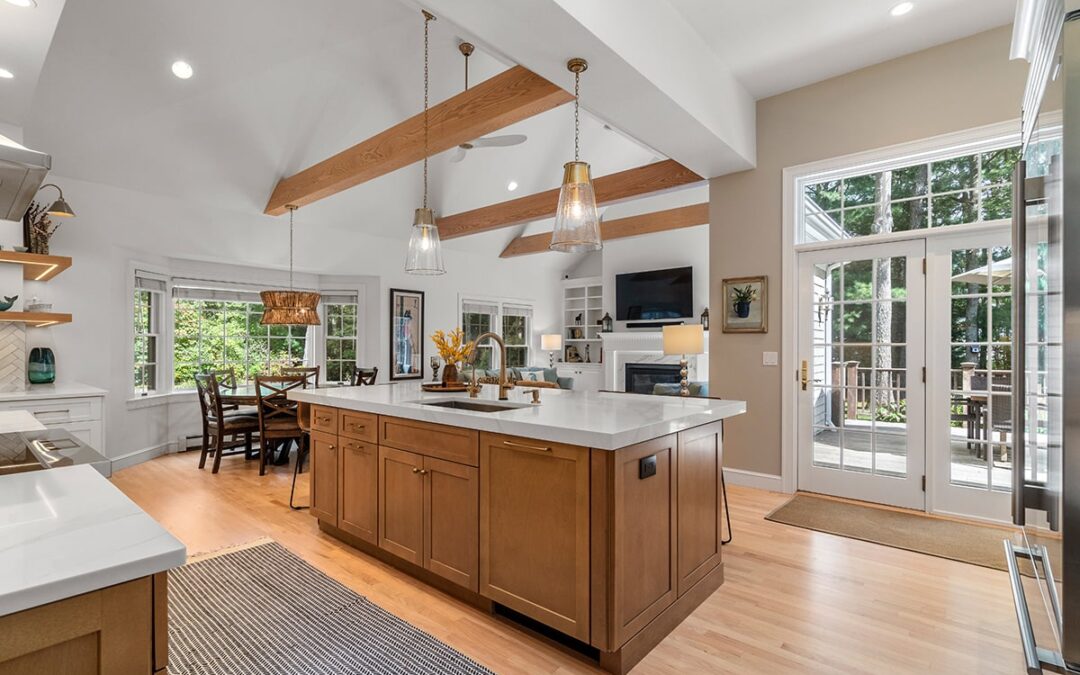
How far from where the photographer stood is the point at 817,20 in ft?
10.7

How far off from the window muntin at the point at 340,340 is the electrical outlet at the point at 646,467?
601cm

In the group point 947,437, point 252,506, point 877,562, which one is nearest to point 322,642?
point 252,506

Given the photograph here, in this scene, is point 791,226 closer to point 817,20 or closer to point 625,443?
point 817,20

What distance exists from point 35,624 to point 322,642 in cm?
171

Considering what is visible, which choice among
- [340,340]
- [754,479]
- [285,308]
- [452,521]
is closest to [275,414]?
[285,308]

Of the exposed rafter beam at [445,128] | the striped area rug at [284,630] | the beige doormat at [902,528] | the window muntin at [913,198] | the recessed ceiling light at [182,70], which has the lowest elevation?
the striped area rug at [284,630]

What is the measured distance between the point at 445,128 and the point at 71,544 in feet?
12.1

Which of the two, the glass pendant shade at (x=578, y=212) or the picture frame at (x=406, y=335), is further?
the picture frame at (x=406, y=335)

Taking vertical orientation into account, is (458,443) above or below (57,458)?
below

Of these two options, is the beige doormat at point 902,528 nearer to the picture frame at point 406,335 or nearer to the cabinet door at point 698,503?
the cabinet door at point 698,503

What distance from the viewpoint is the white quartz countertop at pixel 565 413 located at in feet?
6.46

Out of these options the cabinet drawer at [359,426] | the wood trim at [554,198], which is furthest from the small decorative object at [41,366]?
the wood trim at [554,198]

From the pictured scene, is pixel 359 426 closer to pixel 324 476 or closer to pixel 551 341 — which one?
pixel 324 476

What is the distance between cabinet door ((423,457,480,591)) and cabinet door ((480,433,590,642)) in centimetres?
6
